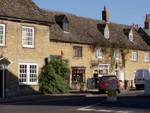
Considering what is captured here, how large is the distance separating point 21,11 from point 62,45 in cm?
949

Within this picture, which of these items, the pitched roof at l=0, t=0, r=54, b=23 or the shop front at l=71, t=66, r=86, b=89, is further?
the shop front at l=71, t=66, r=86, b=89

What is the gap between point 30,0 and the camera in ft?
131

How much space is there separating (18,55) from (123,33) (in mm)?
26885

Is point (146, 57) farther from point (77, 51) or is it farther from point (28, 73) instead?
point (28, 73)

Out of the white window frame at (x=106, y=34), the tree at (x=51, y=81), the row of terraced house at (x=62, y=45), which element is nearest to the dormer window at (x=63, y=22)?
the row of terraced house at (x=62, y=45)

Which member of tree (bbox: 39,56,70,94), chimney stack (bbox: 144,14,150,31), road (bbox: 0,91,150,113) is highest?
chimney stack (bbox: 144,14,150,31)

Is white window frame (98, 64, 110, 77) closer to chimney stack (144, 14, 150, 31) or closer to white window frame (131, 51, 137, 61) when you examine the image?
white window frame (131, 51, 137, 61)

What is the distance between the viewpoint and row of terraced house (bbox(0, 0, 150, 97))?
3553cm

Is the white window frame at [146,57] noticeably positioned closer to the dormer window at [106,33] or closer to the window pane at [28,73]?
the dormer window at [106,33]

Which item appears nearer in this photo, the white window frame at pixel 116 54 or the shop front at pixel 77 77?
the shop front at pixel 77 77

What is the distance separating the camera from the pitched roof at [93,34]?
46.4m

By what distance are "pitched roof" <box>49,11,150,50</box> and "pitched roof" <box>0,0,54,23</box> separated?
17.8 feet

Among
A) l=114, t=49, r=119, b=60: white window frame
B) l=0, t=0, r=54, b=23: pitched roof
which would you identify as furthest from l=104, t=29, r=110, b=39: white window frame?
l=0, t=0, r=54, b=23: pitched roof

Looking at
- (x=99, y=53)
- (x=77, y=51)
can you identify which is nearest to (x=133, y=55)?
(x=99, y=53)
